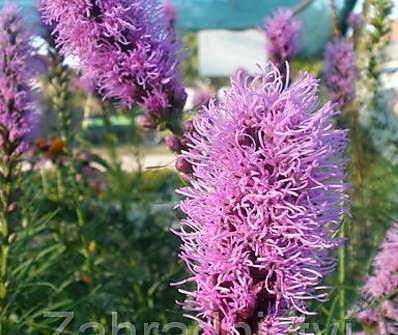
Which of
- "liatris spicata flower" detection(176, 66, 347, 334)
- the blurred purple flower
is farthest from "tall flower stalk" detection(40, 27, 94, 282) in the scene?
"liatris spicata flower" detection(176, 66, 347, 334)

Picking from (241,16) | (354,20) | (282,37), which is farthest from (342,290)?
(241,16)

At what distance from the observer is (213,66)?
17.5 feet

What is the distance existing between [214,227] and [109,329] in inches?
54.6

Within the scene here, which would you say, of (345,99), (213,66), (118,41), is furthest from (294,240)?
(213,66)

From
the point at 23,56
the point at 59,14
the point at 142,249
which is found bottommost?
the point at 142,249

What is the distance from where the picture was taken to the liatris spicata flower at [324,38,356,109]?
261 cm

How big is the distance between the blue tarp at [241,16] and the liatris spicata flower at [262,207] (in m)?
3.36

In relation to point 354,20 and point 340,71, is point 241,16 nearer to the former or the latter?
point 354,20

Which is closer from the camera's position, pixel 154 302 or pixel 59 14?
pixel 59 14

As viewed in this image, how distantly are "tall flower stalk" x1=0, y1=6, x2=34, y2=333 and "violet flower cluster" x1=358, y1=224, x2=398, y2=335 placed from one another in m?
0.81

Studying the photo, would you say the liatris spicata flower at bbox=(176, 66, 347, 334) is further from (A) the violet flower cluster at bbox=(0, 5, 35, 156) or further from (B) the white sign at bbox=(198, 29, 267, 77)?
(B) the white sign at bbox=(198, 29, 267, 77)

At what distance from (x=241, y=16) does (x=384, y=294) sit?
127 inches

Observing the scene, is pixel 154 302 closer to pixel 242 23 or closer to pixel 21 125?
pixel 21 125

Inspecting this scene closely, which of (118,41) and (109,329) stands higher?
(118,41)
